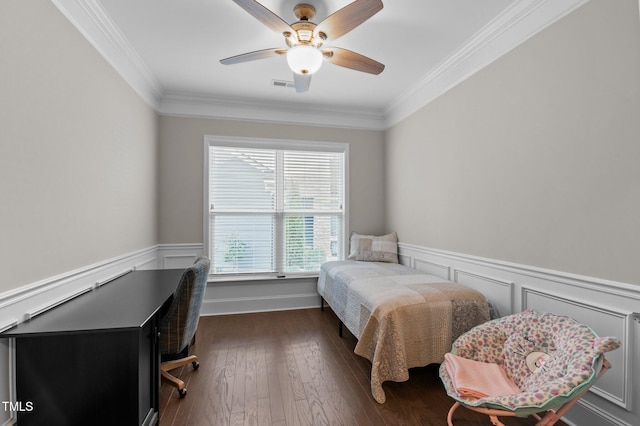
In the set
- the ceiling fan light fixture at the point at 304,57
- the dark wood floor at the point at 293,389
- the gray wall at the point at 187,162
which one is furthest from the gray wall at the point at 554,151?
the gray wall at the point at 187,162

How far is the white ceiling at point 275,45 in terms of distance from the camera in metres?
2.12

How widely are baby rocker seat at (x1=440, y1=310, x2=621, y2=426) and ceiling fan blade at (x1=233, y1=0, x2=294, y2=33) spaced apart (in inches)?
88.1

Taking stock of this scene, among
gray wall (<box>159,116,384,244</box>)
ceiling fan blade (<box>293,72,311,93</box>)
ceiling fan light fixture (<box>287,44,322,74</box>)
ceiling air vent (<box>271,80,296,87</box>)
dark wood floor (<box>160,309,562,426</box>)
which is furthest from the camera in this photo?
gray wall (<box>159,116,384,244</box>)

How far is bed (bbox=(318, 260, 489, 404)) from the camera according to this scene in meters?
2.13

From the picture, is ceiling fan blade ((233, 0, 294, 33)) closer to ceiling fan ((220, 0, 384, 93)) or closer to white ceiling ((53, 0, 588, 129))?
ceiling fan ((220, 0, 384, 93))

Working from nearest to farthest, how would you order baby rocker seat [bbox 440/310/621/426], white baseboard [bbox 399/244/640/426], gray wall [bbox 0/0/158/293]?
baby rocker seat [bbox 440/310/621/426]
gray wall [bbox 0/0/158/293]
white baseboard [bbox 399/244/640/426]

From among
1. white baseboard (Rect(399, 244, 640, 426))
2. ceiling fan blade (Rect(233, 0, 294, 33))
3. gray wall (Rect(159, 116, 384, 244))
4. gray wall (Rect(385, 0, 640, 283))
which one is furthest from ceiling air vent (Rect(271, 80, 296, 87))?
white baseboard (Rect(399, 244, 640, 426))

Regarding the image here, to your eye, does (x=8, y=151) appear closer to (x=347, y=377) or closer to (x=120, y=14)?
(x=120, y=14)

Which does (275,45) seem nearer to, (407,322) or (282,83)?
(282,83)

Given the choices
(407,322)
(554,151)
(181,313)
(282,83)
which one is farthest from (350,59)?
(181,313)

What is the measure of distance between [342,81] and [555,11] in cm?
186

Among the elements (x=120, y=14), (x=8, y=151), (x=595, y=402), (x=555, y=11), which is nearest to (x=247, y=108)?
(x=120, y=14)

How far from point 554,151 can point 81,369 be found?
2.90 m

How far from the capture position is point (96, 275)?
2.21m
